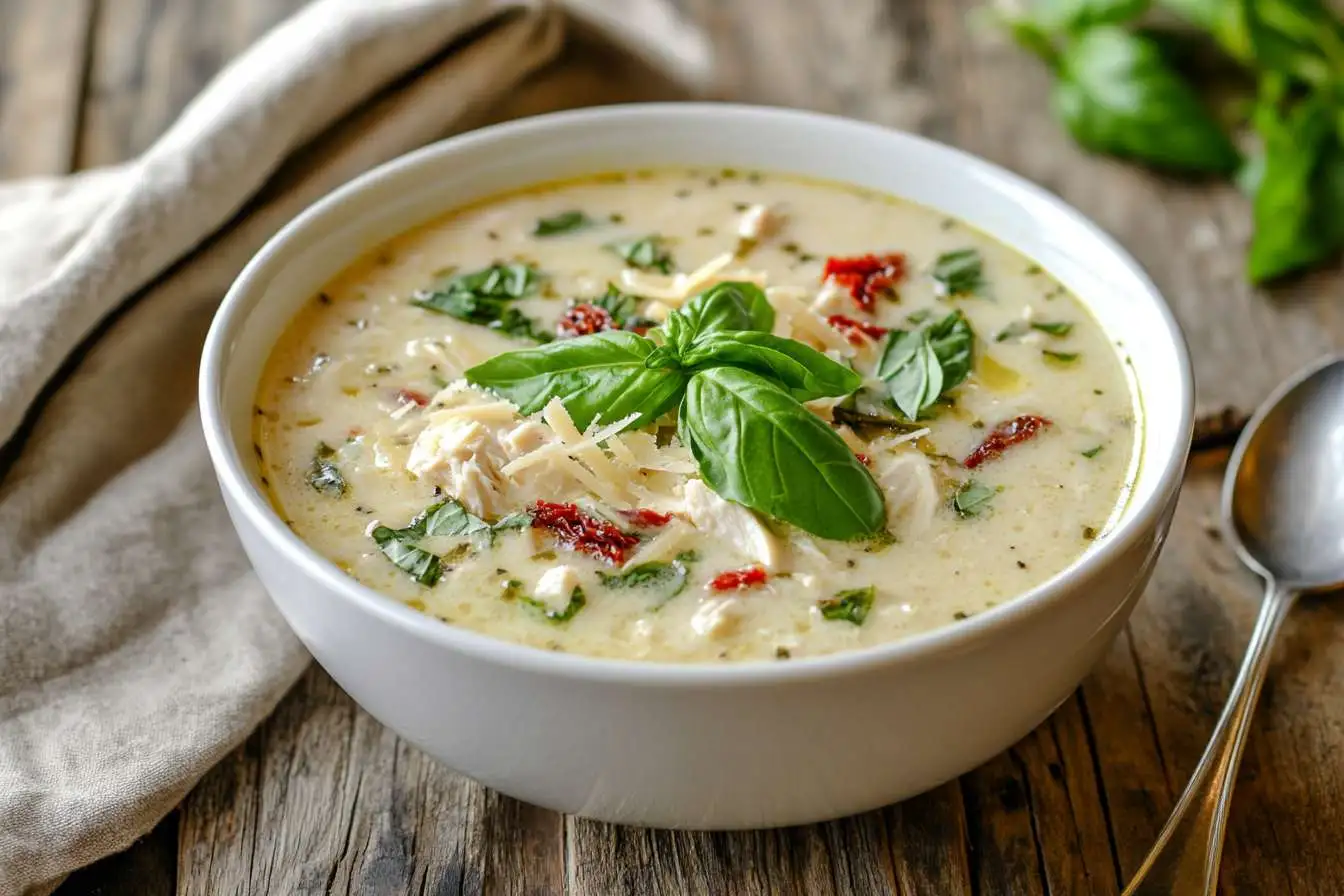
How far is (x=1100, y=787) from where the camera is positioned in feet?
8.89

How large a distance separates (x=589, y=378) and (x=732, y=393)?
10.6 inches

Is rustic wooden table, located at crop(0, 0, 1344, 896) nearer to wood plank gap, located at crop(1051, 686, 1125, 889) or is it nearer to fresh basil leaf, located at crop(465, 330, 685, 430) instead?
wood plank gap, located at crop(1051, 686, 1125, 889)

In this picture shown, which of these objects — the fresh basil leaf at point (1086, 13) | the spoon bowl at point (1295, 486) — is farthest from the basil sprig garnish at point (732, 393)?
the fresh basil leaf at point (1086, 13)

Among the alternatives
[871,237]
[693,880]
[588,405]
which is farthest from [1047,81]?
[693,880]

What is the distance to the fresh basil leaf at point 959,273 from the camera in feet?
10.3

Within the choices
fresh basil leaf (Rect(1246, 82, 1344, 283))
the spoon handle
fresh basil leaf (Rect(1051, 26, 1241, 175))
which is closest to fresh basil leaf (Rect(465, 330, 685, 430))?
the spoon handle

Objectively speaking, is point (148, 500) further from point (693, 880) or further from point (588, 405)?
point (693, 880)

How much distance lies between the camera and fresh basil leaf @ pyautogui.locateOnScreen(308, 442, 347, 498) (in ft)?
8.58

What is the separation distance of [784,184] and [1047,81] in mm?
1622

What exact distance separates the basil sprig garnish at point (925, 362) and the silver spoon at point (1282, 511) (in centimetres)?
73

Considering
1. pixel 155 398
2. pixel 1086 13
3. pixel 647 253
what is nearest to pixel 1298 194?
pixel 1086 13

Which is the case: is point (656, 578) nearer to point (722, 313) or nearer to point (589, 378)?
point (589, 378)

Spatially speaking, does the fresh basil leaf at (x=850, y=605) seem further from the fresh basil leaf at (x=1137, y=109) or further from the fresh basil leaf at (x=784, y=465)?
the fresh basil leaf at (x=1137, y=109)

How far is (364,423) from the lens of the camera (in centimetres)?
276
